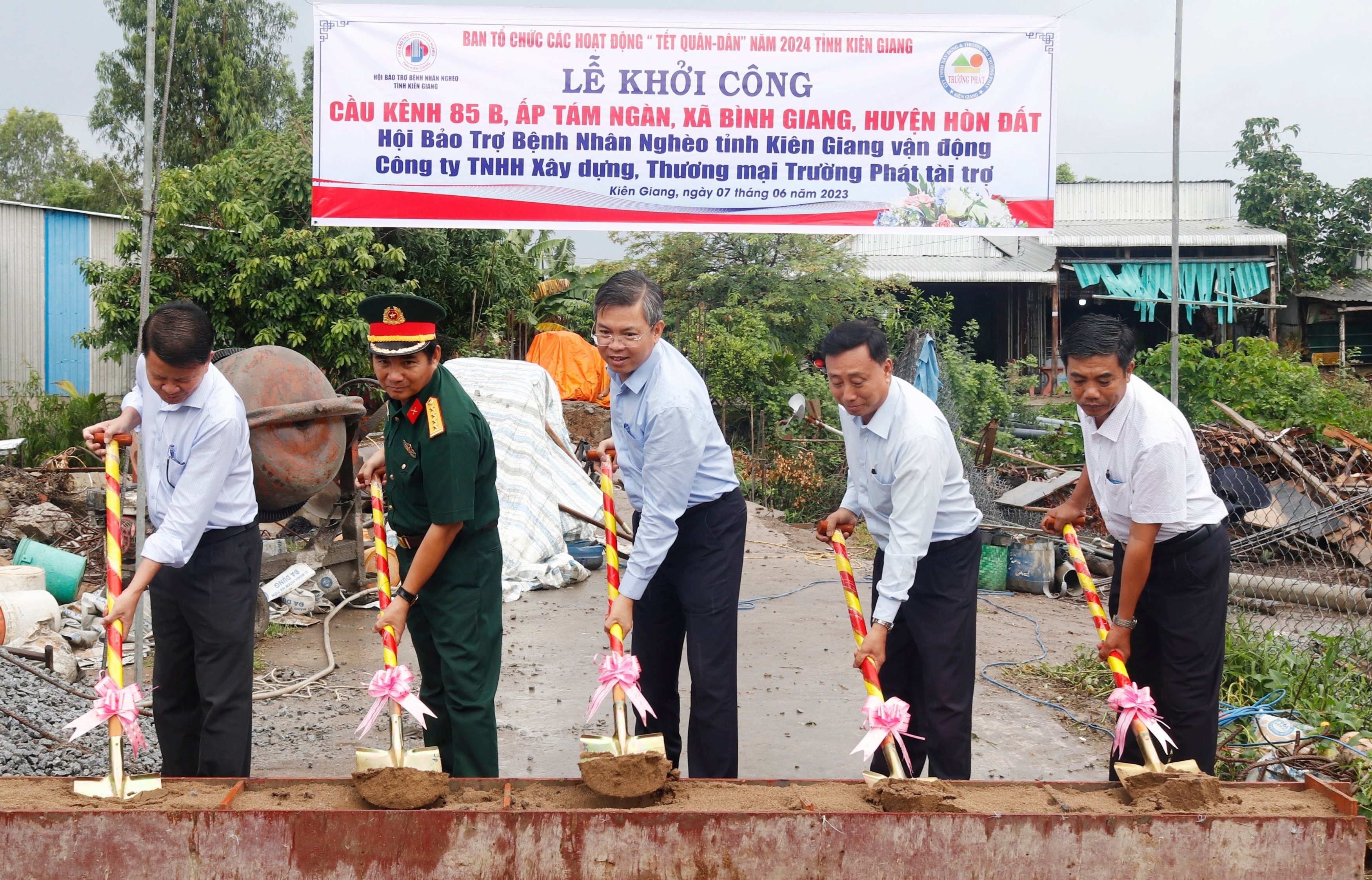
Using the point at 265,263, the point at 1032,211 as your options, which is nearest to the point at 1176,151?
the point at 1032,211

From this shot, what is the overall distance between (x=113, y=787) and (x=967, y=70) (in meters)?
5.20

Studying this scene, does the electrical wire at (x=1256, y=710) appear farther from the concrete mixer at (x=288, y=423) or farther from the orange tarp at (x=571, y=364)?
the orange tarp at (x=571, y=364)

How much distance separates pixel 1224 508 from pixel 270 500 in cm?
491

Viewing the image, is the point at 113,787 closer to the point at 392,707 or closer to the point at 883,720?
the point at 392,707

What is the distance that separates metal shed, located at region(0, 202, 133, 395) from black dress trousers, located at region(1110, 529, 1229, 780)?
14.8 m

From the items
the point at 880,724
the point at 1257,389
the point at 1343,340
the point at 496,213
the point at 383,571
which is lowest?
the point at 880,724

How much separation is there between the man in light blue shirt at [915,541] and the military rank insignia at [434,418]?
3.93 feet

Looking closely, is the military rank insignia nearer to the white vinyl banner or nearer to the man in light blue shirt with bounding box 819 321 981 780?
the man in light blue shirt with bounding box 819 321 981 780

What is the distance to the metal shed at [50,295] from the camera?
49.5 ft

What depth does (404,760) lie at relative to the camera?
303 centimetres

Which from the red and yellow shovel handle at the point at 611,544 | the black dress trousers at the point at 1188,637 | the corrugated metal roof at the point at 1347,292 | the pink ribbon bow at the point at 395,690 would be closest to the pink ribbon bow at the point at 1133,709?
the black dress trousers at the point at 1188,637

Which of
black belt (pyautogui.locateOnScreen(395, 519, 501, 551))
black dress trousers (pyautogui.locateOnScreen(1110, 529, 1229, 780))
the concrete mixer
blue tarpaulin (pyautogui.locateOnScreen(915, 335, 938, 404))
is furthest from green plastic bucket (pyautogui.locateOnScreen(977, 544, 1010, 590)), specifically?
black belt (pyautogui.locateOnScreen(395, 519, 501, 551))

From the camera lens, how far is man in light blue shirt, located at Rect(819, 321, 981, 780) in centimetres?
325

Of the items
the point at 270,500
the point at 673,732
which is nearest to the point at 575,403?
the point at 270,500
